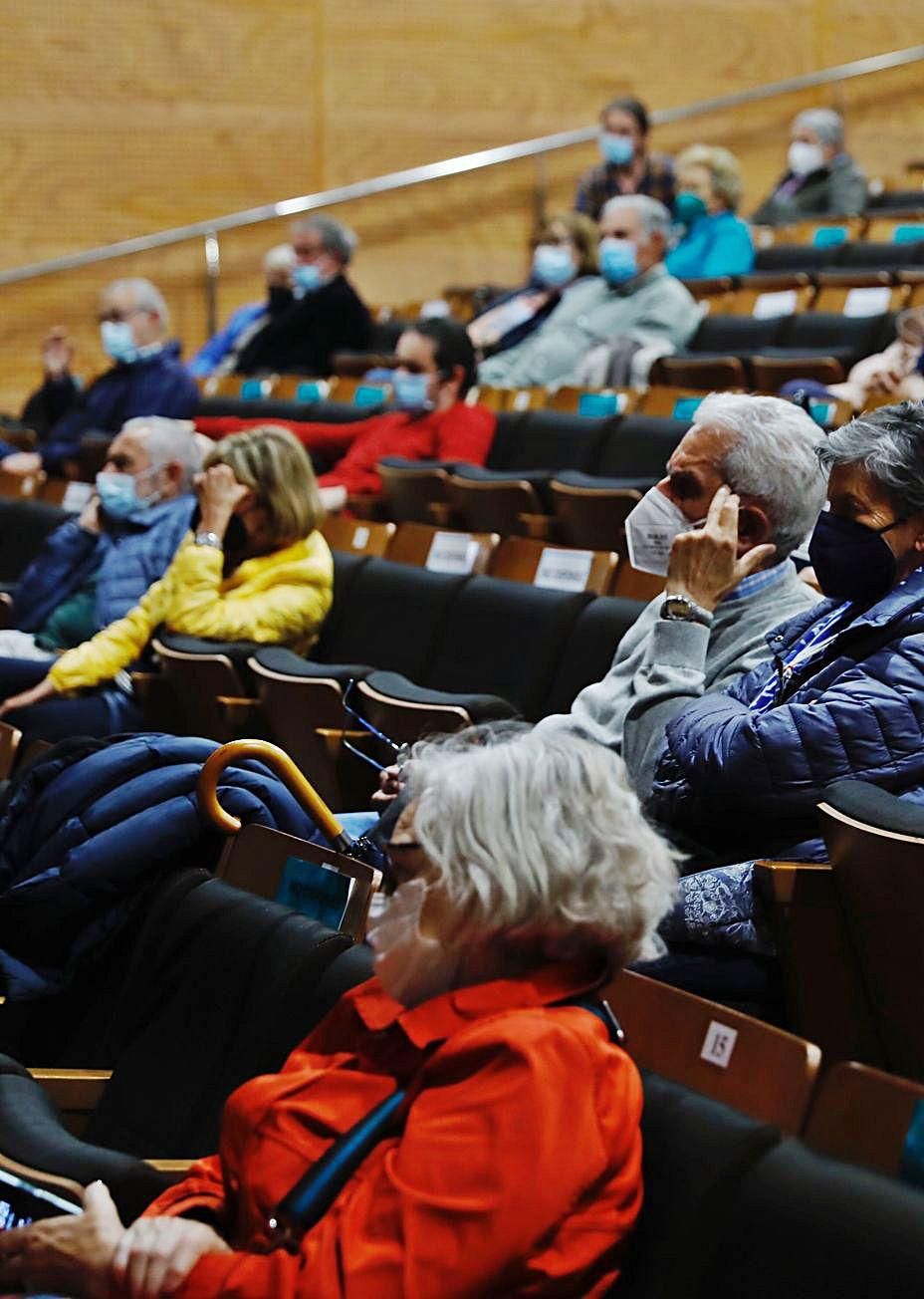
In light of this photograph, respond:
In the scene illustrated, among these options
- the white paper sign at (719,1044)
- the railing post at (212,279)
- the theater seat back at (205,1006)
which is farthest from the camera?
the railing post at (212,279)

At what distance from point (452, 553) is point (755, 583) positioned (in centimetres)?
129

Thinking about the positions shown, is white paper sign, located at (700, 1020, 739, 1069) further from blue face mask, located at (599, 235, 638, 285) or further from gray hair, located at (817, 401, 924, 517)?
blue face mask, located at (599, 235, 638, 285)

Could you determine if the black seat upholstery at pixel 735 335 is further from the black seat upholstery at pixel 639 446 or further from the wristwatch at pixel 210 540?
the wristwatch at pixel 210 540

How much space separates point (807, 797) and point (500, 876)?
0.65 m

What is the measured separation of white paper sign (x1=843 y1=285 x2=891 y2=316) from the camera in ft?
15.3

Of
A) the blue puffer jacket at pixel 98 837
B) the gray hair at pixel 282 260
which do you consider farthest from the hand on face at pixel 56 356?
the blue puffer jacket at pixel 98 837

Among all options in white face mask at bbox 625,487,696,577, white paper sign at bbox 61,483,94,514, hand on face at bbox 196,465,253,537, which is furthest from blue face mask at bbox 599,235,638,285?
white face mask at bbox 625,487,696,577

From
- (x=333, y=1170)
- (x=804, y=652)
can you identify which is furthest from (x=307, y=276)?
(x=333, y=1170)

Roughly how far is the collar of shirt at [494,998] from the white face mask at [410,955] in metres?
0.01

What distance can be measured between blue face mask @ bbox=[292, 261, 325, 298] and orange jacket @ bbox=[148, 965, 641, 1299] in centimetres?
458

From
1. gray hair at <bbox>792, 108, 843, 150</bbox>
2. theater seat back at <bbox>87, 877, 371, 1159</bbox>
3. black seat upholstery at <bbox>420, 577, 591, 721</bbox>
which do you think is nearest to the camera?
theater seat back at <bbox>87, 877, 371, 1159</bbox>

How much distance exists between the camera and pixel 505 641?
8.75ft

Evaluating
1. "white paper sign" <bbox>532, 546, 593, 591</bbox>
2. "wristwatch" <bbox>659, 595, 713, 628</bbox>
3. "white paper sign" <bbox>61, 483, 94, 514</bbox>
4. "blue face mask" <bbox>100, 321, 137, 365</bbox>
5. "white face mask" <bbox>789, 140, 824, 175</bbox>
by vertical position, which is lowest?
"white paper sign" <bbox>61, 483, 94, 514</bbox>

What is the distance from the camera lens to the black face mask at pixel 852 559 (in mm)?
1726
